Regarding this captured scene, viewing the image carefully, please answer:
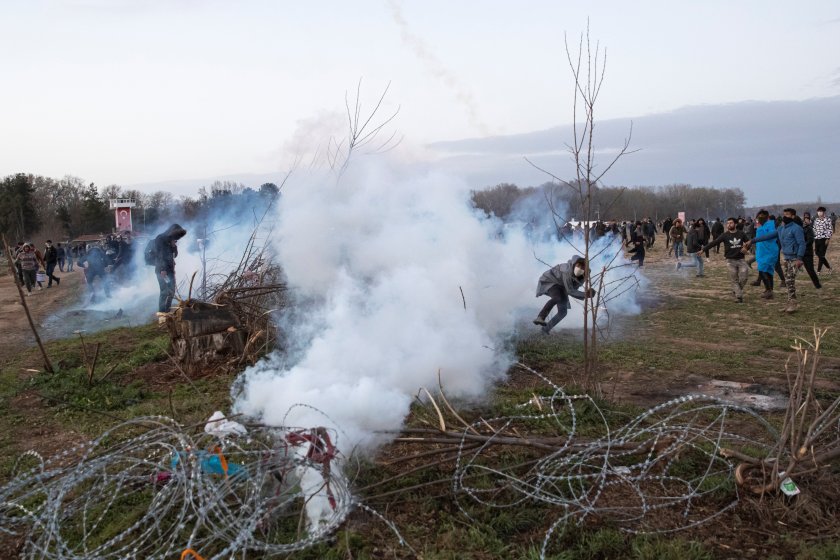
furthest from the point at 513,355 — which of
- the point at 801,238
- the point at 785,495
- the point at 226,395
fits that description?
the point at 801,238

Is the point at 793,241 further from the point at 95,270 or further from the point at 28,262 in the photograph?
the point at 28,262

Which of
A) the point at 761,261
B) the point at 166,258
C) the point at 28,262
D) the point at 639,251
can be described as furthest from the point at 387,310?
the point at 28,262

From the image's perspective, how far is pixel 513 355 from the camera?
7.95m

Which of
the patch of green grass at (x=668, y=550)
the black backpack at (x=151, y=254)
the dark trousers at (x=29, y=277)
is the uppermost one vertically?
the black backpack at (x=151, y=254)

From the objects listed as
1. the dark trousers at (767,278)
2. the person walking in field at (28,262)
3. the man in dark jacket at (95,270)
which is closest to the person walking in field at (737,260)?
the dark trousers at (767,278)

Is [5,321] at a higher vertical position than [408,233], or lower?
lower

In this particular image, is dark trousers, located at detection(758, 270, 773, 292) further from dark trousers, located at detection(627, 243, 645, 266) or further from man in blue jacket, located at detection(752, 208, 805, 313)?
dark trousers, located at detection(627, 243, 645, 266)

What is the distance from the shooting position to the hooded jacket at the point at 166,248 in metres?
11.4

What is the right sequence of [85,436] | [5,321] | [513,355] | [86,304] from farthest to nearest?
[86,304], [5,321], [513,355], [85,436]


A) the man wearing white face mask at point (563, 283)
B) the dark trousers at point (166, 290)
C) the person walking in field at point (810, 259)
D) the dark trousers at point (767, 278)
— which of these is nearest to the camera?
the man wearing white face mask at point (563, 283)

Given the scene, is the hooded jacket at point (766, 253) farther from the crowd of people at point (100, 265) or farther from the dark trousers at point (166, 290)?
the crowd of people at point (100, 265)

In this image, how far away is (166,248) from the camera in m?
11.5

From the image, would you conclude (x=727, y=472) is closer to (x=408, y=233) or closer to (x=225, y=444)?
(x=225, y=444)

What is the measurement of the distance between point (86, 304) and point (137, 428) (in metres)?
11.4
